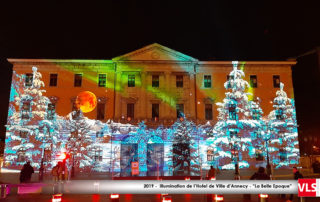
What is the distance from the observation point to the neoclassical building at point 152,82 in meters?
38.1

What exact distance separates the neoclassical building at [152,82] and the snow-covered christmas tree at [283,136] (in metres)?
1.82

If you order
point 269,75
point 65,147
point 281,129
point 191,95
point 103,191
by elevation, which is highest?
point 269,75

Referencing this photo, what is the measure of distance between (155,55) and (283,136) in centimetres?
2002

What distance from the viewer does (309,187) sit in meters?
8.60

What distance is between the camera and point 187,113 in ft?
124

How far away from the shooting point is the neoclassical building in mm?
38062

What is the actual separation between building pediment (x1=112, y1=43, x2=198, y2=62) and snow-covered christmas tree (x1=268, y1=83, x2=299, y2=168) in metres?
13.2

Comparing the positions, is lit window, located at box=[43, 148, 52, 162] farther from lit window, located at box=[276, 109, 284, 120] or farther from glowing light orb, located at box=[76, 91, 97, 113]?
lit window, located at box=[276, 109, 284, 120]

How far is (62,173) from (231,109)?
2342cm

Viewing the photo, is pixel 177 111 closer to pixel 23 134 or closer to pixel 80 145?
pixel 80 145

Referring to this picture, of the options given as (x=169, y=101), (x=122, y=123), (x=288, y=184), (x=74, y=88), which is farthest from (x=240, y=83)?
(x=288, y=184)

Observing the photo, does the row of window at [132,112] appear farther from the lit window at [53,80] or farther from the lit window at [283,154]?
the lit window at [283,154]

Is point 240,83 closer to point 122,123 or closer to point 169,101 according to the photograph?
point 169,101
